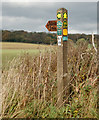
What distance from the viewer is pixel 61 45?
327cm

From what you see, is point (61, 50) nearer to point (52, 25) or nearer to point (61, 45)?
point (61, 45)

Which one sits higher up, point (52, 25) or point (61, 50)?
point (52, 25)

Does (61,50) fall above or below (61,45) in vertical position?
below

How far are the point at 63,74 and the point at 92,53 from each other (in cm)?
247

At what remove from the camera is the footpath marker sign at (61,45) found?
3275 mm

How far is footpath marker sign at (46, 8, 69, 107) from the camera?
10.7 ft

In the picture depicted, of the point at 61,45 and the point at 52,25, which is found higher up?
the point at 52,25

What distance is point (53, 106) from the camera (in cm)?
334

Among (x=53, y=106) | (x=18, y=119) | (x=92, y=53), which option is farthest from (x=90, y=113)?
(x=92, y=53)

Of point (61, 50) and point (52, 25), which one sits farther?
point (52, 25)

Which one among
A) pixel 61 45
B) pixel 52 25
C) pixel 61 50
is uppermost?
pixel 52 25

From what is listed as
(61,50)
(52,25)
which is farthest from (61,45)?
(52,25)

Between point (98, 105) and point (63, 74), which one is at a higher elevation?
point (63, 74)

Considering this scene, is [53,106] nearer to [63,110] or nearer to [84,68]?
[63,110]
